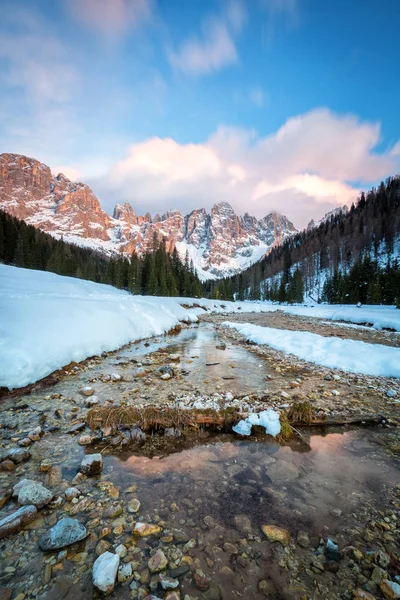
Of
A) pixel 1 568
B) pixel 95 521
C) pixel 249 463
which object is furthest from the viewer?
pixel 249 463

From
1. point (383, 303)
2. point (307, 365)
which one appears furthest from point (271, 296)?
point (307, 365)

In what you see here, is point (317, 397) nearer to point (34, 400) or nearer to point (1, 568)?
point (1, 568)

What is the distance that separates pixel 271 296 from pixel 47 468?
109m

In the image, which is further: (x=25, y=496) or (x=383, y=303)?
(x=383, y=303)

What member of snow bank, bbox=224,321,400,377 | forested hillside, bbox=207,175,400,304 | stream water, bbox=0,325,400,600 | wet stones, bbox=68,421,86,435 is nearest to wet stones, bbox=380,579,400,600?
stream water, bbox=0,325,400,600

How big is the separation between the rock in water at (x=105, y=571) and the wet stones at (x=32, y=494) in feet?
4.30

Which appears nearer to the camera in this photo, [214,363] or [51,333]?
[51,333]

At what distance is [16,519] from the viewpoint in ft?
9.76

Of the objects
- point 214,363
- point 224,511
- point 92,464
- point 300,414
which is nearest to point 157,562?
point 224,511

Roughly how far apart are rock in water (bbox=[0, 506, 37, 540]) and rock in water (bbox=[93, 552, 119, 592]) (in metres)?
1.20

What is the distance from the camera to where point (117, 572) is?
250 centimetres

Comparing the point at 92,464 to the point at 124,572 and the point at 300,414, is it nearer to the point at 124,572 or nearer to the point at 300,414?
the point at 124,572

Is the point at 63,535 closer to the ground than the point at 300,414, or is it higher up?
closer to the ground

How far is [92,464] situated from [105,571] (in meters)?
1.86
